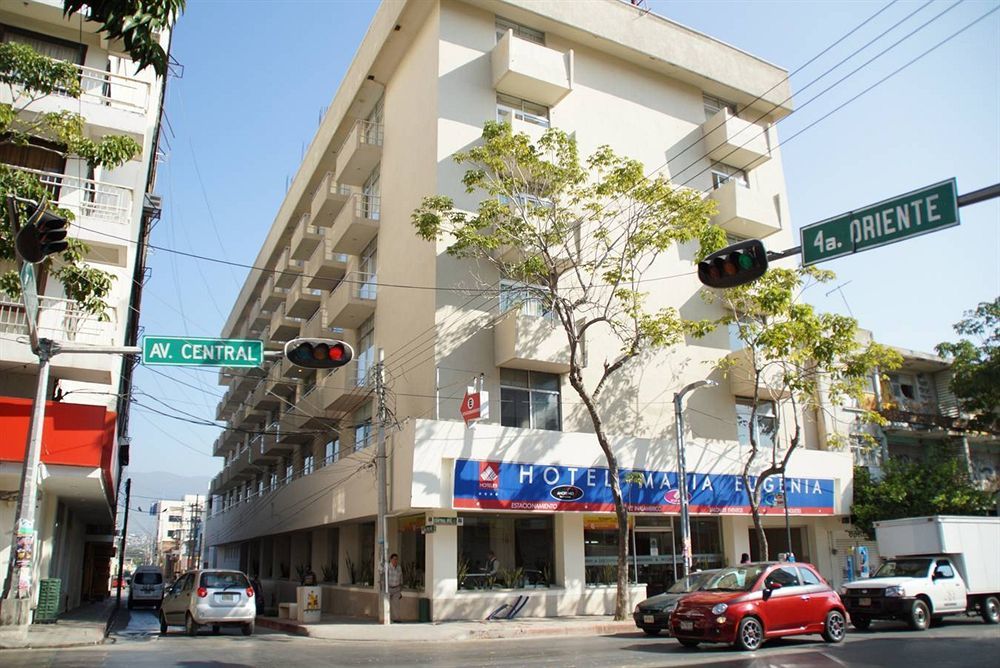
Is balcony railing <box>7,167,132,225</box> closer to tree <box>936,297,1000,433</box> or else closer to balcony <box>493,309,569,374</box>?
balcony <box>493,309,569,374</box>

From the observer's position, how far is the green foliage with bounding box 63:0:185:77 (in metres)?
8.24

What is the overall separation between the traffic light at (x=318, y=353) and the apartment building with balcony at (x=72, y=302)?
825cm

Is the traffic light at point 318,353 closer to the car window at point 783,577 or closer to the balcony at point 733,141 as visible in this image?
the car window at point 783,577

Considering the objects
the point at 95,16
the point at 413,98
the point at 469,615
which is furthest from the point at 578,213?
the point at 95,16

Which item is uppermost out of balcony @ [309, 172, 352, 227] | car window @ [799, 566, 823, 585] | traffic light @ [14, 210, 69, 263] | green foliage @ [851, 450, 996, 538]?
balcony @ [309, 172, 352, 227]

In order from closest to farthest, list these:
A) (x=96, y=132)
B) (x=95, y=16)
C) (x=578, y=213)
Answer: (x=95, y=16) < (x=96, y=132) < (x=578, y=213)

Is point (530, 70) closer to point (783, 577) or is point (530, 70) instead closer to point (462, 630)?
point (462, 630)

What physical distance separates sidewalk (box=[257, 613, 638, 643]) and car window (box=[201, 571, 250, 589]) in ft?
7.09

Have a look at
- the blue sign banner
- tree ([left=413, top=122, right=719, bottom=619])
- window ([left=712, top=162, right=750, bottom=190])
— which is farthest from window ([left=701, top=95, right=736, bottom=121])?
the blue sign banner

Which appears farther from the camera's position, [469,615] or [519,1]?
[519,1]

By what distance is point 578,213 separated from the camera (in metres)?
28.1

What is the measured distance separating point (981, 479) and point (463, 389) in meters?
27.8

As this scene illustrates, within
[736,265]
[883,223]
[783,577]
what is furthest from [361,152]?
[883,223]

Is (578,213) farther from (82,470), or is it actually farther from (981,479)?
(981,479)
